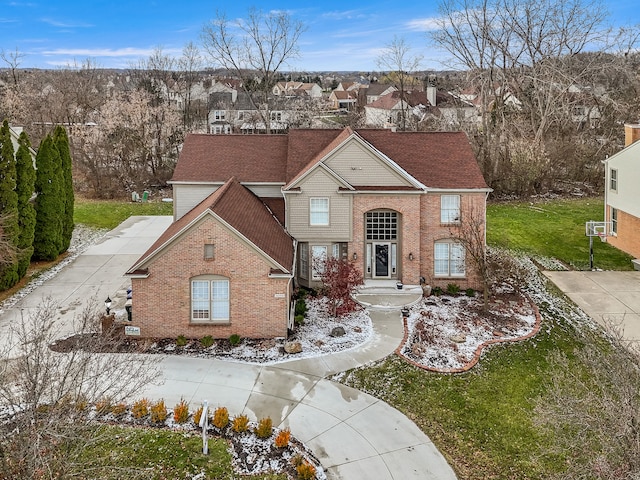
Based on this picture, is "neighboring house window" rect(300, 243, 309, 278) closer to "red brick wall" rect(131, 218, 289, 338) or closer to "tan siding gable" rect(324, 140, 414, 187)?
"tan siding gable" rect(324, 140, 414, 187)

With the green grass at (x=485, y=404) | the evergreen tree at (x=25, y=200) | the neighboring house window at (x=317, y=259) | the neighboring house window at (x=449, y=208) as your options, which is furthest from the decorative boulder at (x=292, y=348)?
the evergreen tree at (x=25, y=200)

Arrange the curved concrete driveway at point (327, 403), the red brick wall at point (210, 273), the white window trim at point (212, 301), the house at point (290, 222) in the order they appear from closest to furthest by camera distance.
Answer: the curved concrete driveway at point (327, 403)
the red brick wall at point (210, 273)
the house at point (290, 222)
the white window trim at point (212, 301)

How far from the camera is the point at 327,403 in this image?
1362 cm

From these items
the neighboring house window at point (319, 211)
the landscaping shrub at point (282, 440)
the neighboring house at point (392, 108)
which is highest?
the neighboring house at point (392, 108)

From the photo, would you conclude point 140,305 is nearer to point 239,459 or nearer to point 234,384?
point 234,384

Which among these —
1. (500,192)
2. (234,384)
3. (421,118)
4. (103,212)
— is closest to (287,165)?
(234,384)

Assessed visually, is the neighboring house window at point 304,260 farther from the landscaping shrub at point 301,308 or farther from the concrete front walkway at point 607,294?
the concrete front walkway at point 607,294

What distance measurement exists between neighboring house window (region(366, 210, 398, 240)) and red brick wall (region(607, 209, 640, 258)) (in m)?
13.2

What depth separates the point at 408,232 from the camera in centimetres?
2175

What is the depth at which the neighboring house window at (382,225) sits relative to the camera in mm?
22016

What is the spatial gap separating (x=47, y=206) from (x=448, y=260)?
19.1m

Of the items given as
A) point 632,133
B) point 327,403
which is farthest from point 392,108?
point 327,403

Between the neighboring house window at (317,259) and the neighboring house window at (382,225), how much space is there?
205 cm

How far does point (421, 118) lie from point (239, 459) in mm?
56163
